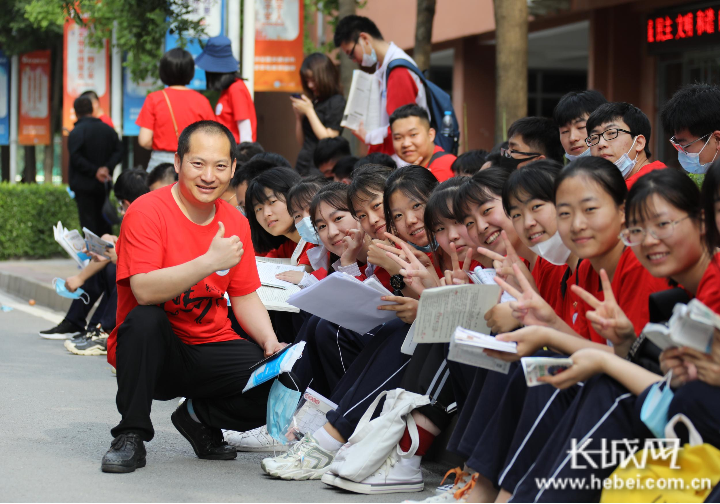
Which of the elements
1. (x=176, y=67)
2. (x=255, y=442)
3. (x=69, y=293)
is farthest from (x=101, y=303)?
(x=255, y=442)

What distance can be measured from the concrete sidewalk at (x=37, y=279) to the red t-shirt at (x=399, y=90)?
4.71 meters

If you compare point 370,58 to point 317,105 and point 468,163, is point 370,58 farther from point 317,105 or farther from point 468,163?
point 468,163

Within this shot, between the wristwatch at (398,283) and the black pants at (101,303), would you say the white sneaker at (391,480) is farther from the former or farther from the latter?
the black pants at (101,303)

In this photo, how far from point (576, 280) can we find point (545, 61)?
512 inches

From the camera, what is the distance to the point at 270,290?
529cm

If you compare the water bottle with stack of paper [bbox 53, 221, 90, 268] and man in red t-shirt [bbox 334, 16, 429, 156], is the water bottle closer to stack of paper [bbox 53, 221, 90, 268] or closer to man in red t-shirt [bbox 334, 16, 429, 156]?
man in red t-shirt [bbox 334, 16, 429, 156]

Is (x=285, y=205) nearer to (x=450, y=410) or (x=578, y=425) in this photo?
(x=450, y=410)

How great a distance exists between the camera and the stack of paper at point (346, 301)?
13.3 ft

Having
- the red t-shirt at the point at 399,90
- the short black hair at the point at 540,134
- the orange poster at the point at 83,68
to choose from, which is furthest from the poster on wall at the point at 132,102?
the short black hair at the point at 540,134

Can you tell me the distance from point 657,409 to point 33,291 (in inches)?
378

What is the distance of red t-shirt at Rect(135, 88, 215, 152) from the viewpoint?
805 centimetres

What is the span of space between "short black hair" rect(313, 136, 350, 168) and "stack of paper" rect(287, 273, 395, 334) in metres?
3.24

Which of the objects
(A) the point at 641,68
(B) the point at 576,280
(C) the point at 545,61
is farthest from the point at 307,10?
(B) the point at 576,280

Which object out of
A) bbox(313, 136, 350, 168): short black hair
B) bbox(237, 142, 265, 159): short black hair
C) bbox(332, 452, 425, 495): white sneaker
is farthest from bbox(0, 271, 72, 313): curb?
bbox(332, 452, 425, 495): white sneaker
